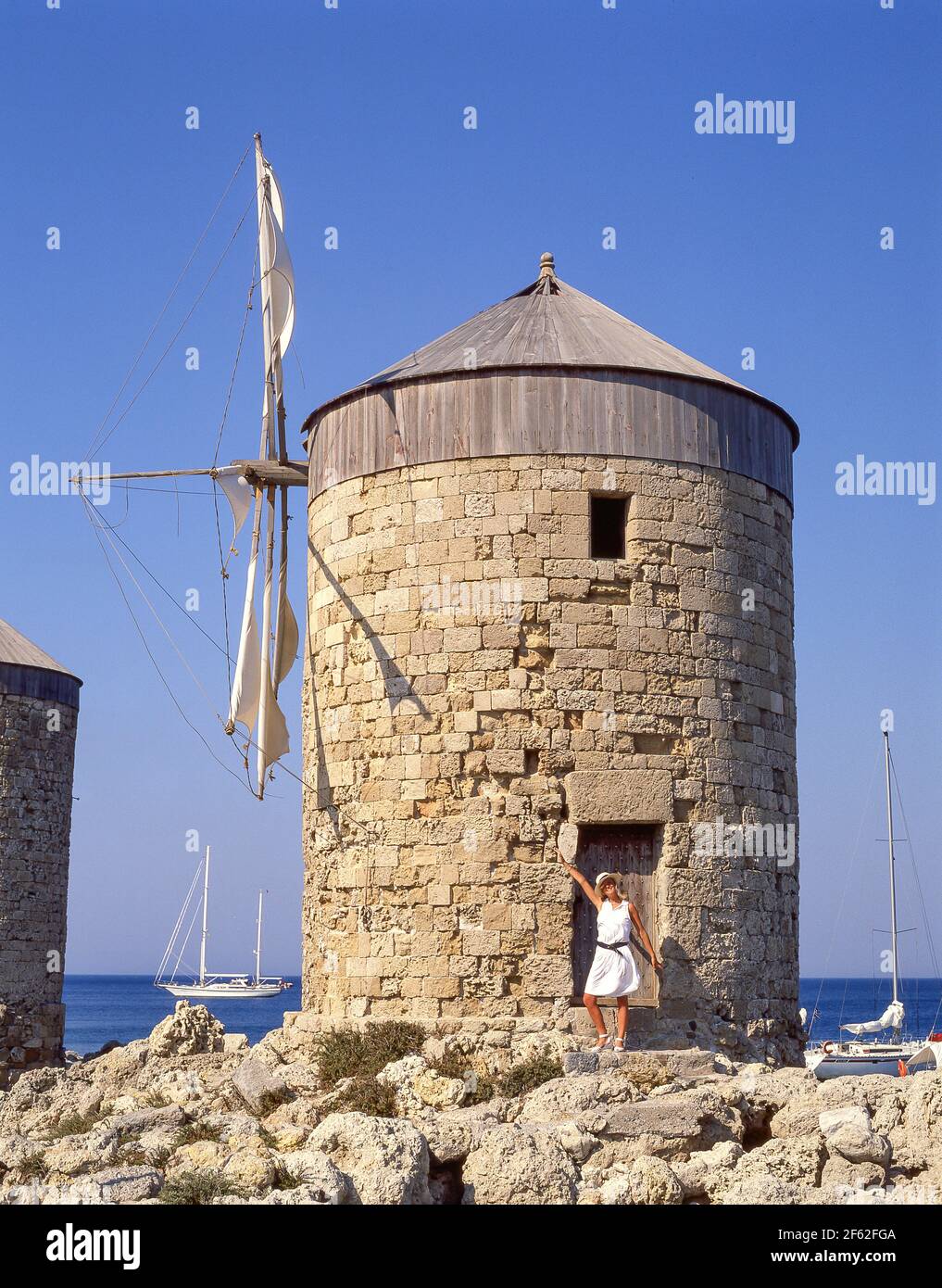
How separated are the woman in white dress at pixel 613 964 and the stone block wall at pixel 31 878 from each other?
11450 millimetres

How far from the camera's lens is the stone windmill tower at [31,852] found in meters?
21.2

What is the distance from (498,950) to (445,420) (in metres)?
4.06

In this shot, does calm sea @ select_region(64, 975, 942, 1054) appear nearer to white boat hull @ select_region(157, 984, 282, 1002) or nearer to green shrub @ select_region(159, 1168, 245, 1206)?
white boat hull @ select_region(157, 984, 282, 1002)

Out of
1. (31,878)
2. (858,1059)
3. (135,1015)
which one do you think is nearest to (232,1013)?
(135,1015)

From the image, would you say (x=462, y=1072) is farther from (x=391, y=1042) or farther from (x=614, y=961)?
(x=614, y=961)

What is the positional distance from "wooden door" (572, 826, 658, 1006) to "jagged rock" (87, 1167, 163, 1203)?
412 centimetres

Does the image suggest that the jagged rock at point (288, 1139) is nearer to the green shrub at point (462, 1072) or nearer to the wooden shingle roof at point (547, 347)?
the green shrub at point (462, 1072)

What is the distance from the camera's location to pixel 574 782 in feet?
40.1

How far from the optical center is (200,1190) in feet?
28.8

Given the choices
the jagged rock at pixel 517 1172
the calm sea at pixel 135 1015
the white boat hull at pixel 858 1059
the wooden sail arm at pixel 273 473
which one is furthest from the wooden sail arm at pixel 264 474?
the calm sea at pixel 135 1015

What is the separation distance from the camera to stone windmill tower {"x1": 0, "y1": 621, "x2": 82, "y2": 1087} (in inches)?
835

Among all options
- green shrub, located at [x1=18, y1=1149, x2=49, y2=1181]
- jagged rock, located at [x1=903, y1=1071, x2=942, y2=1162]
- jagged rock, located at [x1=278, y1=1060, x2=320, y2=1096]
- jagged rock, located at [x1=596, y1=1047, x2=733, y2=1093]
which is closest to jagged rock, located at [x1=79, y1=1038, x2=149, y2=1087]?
jagged rock, located at [x1=278, y1=1060, x2=320, y2=1096]

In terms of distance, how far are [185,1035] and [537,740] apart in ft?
14.8

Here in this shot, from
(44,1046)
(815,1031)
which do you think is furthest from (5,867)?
(815,1031)
